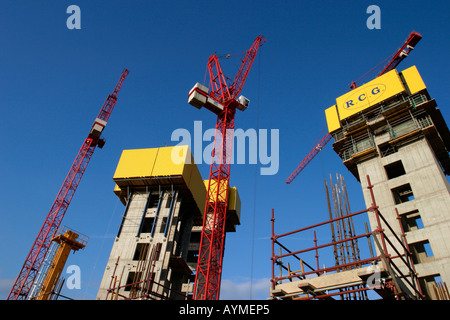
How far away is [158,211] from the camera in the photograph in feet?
142

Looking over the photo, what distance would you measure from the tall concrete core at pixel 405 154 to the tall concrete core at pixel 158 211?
21.4m

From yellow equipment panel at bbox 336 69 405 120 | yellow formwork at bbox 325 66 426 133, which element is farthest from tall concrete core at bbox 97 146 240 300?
yellow equipment panel at bbox 336 69 405 120

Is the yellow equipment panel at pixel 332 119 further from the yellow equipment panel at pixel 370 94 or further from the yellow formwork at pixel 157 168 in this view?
the yellow formwork at pixel 157 168

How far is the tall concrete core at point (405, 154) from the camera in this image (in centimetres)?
2880

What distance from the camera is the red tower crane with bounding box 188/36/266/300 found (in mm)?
42375

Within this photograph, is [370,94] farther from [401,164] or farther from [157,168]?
[157,168]

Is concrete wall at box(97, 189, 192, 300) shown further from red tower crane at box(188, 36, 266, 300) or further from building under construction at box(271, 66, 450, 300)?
building under construction at box(271, 66, 450, 300)

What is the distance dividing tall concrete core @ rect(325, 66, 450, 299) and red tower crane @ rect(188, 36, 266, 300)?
16.7 meters

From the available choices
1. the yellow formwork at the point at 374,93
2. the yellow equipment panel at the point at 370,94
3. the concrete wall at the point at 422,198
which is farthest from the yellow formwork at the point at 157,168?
the concrete wall at the point at 422,198

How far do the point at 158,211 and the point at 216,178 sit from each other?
10101 mm

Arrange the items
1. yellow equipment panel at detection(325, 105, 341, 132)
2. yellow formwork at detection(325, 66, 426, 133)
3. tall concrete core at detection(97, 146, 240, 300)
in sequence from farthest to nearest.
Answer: yellow equipment panel at detection(325, 105, 341, 132) < tall concrete core at detection(97, 146, 240, 300) < yellow formwork at detection(325, 66, 426, 133)

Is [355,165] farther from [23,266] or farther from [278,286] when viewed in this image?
[23,266]

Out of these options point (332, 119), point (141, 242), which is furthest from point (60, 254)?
point (332, 119)
